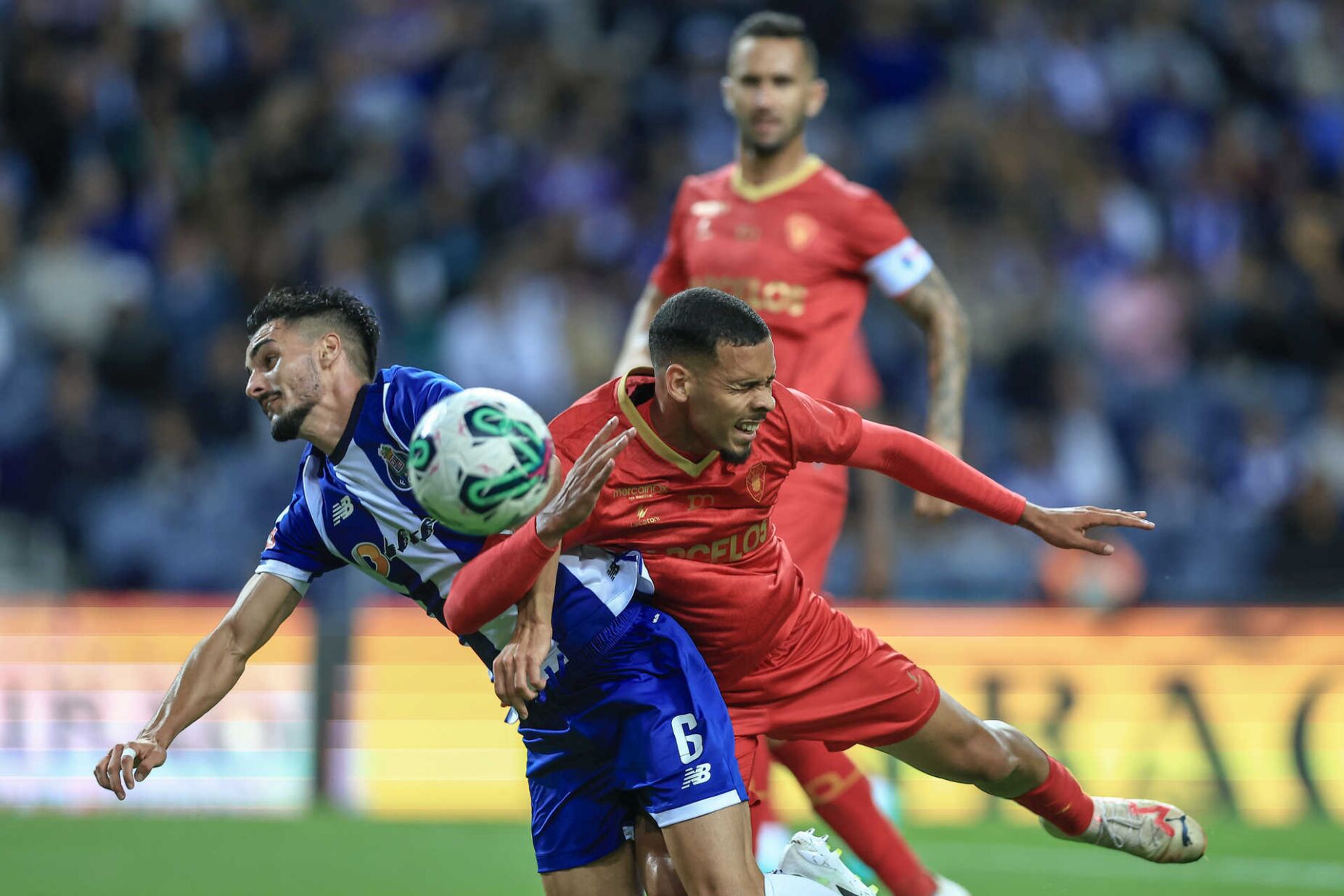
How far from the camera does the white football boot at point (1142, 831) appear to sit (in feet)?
18.0

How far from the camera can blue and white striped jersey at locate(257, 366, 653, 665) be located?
4664mm

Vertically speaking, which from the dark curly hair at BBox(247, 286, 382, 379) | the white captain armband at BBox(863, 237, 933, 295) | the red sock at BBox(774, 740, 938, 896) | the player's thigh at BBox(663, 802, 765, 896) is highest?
the white captain armband at BBox(863, 237, 933, 295)

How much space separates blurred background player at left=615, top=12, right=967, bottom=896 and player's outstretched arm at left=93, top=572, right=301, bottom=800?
1.64 meters

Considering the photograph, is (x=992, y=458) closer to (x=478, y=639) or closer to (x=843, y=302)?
(x=843, y=302)

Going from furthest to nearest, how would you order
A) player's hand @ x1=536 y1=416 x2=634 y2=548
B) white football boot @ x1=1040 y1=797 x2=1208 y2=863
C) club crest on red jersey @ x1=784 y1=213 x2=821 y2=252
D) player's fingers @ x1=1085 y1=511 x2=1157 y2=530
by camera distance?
club crest on red jersey @ x1=784 y1=213 x2=821 y2=252 < white football boot @ x1=1040 y1=797 x2=1208 y2=863 < player's fingers @ x1=1085 y1=511 x2=1157 y2=530 < player's hand @ x1=536 y1=416 x2=634 y2=548

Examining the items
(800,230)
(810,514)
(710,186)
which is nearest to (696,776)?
(810,514)

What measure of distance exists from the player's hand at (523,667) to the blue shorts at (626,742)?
1.29 ft

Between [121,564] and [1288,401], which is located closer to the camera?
[121,564]

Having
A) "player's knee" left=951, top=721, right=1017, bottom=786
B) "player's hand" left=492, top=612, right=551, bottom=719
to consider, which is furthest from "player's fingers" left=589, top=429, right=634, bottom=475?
"player's knee" left=951, top=721, right=1017, bottom=786

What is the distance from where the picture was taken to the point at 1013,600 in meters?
11.0

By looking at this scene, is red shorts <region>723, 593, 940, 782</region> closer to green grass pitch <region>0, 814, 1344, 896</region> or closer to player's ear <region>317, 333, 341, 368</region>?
player's ear <region>317, 333, 341, 368</region>

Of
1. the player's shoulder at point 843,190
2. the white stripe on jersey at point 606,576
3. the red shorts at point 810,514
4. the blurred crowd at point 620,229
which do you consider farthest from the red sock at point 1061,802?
the blurred crowd at point 620,229

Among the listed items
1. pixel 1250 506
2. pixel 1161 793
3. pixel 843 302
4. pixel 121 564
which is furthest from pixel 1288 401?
pixel 121 564

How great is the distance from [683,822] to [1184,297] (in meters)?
9.45
